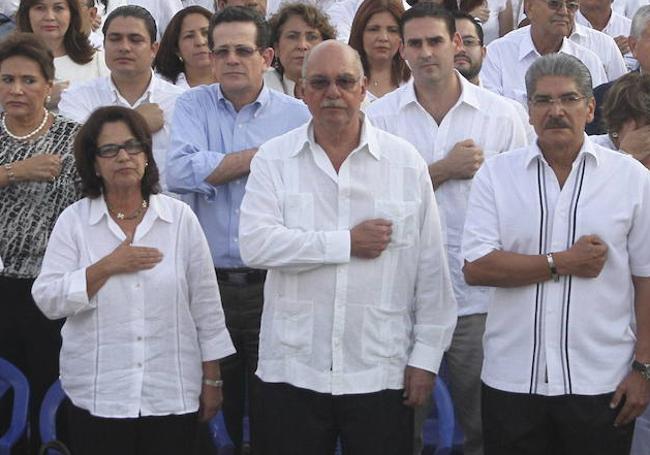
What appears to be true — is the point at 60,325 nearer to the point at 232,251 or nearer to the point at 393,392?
the point at 232,251

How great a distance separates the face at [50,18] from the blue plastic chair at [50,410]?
275cm

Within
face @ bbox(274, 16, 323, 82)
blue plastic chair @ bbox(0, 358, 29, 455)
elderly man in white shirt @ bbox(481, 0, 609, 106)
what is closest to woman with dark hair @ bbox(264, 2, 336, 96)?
face @ bbox(274, 16, 323, 82)

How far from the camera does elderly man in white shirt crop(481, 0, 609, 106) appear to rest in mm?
7809

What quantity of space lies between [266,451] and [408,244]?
3.34 ft

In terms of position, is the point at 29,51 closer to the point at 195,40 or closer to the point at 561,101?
the point at 195,40

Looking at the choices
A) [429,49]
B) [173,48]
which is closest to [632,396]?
[429,49]

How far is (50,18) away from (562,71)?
12.4 ft

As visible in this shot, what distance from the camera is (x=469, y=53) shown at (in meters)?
7.18

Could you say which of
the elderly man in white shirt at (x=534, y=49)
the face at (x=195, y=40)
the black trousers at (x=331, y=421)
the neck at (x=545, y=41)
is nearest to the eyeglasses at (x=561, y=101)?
the black trousers at (x=331, y=421)

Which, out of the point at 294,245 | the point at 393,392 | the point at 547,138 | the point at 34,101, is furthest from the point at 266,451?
the point at 34,101

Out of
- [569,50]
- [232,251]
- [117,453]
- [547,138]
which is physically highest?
[569,50]

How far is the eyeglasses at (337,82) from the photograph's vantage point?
15.9 ft

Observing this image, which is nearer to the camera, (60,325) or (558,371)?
(558,371)

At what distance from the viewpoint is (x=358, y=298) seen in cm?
479
